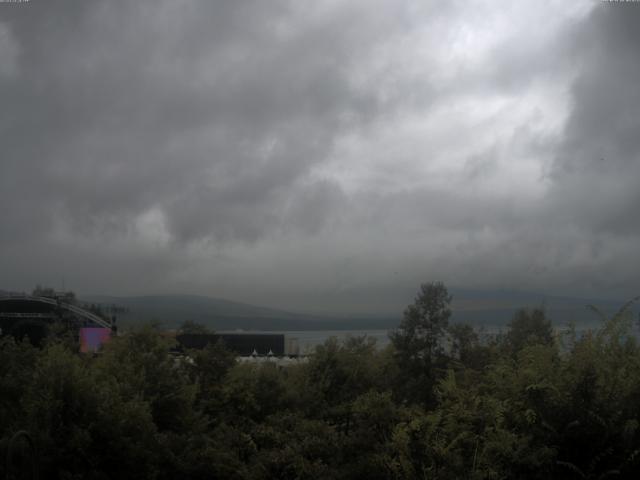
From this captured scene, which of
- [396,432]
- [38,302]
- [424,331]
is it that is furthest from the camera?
[38,302]

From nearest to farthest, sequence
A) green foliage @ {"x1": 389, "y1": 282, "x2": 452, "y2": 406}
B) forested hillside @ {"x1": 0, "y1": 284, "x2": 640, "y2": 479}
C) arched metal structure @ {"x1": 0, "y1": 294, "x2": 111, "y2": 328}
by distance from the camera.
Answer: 1. forested hillside @ {"x1": 0, "y1": 284, "x2": 640, "y2": 479}
2. green foliage @ {"x1": 389, "y1": 282, "x2": 452, "y2": 406}
3. arched metal structure @ {"x1": 0, "y1": 294, "x2": 111, "y2": 328}

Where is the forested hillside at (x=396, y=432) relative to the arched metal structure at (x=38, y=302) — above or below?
below

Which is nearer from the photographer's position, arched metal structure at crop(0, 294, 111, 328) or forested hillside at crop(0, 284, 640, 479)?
forested hillside at crop(0, 284, 640, 479)

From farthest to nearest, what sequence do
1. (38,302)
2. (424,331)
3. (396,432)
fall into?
(38,302) → (424,331) → (396,432)

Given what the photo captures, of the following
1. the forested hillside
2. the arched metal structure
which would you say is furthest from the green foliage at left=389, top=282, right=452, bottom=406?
the arched metal structure

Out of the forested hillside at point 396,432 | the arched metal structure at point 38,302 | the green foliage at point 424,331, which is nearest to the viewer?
the forested hillside at point 396,432

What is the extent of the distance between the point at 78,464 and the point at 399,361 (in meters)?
24.4

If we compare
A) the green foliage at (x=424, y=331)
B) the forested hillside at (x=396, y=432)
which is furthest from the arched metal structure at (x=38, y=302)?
the forested hillside at (x=396, y=432)

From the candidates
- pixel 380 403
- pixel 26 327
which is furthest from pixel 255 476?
pixel 26 327

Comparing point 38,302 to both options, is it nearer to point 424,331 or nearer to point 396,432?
point 424,331

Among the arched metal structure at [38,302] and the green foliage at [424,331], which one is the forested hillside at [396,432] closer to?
the green foliage at [424,331]

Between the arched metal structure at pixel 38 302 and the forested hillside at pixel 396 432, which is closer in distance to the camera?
the forested hillside at pixel 396 432

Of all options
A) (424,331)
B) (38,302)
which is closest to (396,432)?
(424,331)

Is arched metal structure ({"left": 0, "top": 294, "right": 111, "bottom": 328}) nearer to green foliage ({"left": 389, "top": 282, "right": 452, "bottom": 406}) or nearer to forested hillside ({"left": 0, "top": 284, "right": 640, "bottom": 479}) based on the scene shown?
green foliage ({"left": 389, "top": 282, "right": 452, "bottom": 406})
